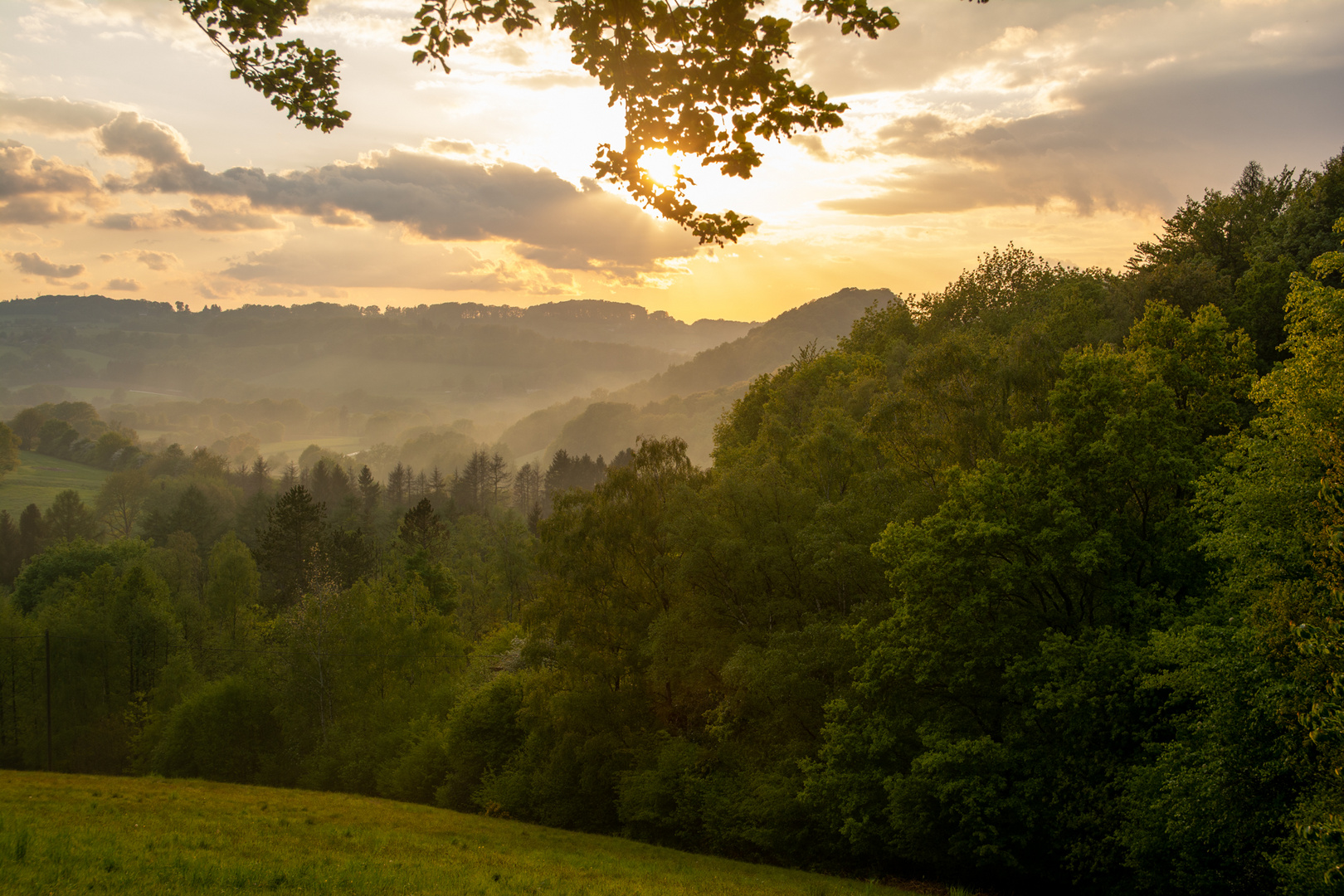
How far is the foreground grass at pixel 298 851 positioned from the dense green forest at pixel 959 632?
5.76 m

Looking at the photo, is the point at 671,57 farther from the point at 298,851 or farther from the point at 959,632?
the point at 959,632

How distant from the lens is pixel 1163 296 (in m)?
44.7

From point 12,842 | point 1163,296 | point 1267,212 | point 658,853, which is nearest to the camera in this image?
point 12,842

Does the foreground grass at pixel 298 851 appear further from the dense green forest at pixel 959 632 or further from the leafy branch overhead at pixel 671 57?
the leafy branch overhead at pixel 671 57

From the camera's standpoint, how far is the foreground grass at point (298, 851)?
1376cm

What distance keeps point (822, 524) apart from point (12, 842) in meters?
28.0

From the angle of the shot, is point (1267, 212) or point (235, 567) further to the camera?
point (235, 567)

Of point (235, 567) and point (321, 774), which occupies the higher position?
point (235, 567)

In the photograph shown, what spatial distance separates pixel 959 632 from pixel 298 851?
22141mm

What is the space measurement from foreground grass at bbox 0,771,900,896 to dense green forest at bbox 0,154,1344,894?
5.76 metres

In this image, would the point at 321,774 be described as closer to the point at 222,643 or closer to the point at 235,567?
the point at 222,643

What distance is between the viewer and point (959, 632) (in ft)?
96.9

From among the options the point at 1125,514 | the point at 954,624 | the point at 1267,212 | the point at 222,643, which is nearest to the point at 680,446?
the point at 954,624

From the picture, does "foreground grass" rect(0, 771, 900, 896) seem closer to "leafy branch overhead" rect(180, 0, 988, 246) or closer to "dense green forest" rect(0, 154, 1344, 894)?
"dense green forest" rect(0, 154, 1344, 894)
